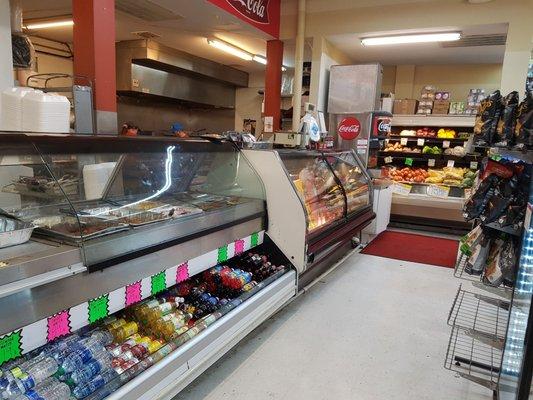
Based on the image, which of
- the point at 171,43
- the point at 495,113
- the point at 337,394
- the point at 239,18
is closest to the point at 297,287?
the point at 337,394

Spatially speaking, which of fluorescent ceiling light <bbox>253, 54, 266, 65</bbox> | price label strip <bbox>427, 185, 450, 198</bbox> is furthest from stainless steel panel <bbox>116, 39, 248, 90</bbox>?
price label strip <bbox>427, 185, 450, 198</bbox>

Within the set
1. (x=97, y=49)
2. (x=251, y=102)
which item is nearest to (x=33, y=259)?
(x=97, y=49)

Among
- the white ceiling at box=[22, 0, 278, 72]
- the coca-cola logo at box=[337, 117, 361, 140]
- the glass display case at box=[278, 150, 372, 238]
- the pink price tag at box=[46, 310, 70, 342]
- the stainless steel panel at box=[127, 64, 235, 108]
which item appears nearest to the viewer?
the pink price tag at box=[46, 310, 70, 342]

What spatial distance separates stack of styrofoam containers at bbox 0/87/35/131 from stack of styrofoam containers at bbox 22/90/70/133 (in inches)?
1.5

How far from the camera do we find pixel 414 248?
5332 millimetres

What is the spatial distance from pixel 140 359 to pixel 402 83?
26.0ft

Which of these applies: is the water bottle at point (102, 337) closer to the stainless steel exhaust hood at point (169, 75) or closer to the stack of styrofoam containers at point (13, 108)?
the stack of styrofoam containers at point (13, 108)

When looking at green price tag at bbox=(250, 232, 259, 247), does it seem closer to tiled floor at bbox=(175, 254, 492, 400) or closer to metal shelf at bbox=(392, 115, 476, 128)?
tiled floor at bbox=(175, 254, 492, 400)

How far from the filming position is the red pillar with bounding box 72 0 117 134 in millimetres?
3029

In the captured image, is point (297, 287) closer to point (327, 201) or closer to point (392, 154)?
point (327, 201)

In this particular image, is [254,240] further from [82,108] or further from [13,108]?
[13,108]

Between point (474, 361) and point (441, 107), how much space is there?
17.8 ft

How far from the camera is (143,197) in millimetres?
2611

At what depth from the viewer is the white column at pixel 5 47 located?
328 cm
